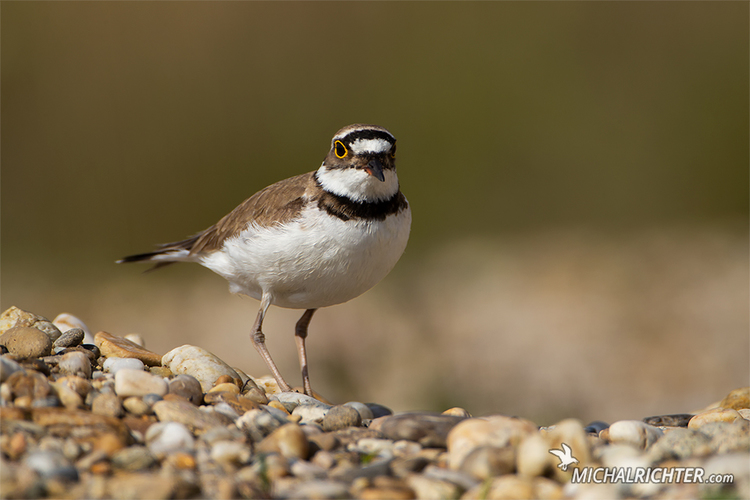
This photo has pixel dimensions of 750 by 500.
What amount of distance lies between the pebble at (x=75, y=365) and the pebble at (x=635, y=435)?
2.35 m

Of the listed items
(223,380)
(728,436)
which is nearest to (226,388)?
(223,380)

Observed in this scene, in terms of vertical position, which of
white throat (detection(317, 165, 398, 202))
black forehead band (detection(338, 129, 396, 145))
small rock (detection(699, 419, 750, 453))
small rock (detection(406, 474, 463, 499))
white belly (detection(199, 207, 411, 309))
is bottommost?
small rock (detection(406, 474, 463, 499))

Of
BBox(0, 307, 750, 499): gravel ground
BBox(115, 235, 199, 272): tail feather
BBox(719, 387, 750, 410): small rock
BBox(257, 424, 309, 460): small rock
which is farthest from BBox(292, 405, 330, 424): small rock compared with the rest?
BBox(719, 387, 750, 410): small rock

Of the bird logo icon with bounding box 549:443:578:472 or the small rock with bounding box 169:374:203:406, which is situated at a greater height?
the bird logo icon with bounding box 549:443:578:472

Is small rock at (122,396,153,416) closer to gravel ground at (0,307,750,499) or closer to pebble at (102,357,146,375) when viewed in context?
gravel ground at (0,307,750,499)

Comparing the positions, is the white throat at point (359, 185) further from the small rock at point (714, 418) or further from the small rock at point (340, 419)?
the small rock at point (714, 418)

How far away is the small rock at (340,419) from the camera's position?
3.02 metres

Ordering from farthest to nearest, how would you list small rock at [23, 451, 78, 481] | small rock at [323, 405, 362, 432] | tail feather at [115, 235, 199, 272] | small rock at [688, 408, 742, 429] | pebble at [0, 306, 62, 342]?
tail feather at [115, 235, 199, 272] → pebble at [0, 306, 62, 342] → small rock at [688, 408, 742, 429] → small rock at [323, 405, 362, 432] → small rock at [23, 451, 78, 481]

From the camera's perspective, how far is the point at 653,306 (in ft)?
26.5

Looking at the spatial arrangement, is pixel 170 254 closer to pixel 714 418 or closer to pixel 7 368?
pixel 7 368

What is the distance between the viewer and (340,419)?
303 centimetres

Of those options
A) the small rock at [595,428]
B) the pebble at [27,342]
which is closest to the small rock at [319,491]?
the pebble at [27,342]

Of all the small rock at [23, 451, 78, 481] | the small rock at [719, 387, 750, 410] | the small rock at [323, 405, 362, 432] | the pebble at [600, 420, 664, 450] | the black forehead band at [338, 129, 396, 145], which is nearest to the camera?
the small rock at [23, 451, 78, 481]

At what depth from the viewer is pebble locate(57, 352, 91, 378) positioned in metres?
3.04
